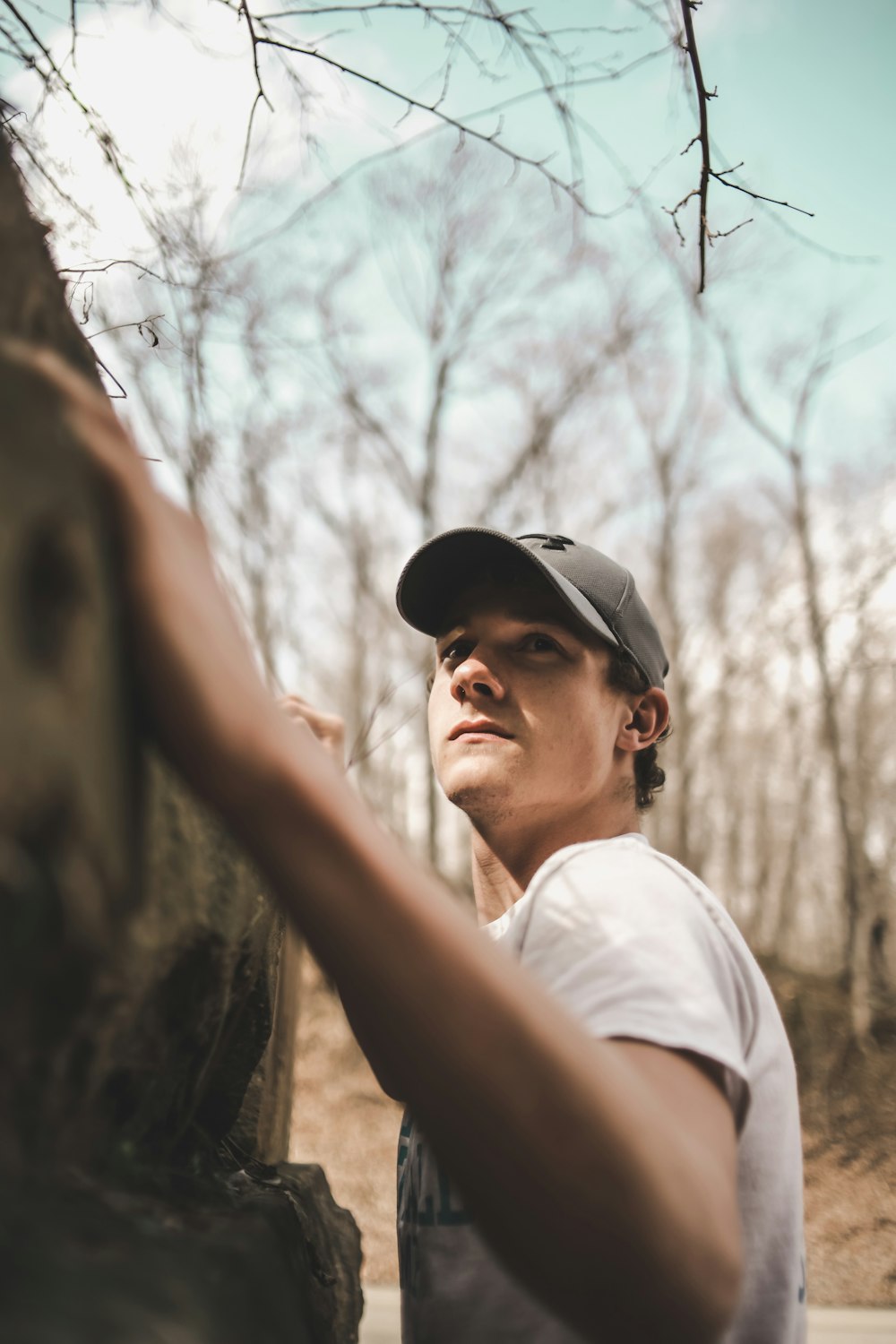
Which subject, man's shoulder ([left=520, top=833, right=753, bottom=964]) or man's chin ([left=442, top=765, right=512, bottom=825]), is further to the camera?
man's chin ([left=442, top=765, right=512, bottom=825])

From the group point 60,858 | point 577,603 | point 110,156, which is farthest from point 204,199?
point 60,858

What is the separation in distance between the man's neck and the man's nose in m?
0.23

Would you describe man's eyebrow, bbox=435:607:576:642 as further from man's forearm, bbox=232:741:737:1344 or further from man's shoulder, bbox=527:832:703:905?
man's forearm, bbox=232:741:737:1344

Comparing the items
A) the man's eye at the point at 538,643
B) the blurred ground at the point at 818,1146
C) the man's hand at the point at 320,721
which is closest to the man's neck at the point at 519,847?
the man's eye at the point at 538,643

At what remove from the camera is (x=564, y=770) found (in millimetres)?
1629

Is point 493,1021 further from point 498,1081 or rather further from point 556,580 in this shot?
point 556,580

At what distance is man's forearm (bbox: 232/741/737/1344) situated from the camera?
0.73 m

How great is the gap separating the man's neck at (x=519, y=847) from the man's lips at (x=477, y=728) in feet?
0.53

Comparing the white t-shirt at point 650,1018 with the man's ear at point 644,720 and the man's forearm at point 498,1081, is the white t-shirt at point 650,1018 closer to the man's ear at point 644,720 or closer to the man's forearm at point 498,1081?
the man's forearm at point 498,1081

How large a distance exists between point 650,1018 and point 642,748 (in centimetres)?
104

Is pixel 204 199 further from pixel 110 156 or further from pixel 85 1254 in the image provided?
pixel 85 1254

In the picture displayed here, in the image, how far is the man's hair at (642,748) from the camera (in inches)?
71.0

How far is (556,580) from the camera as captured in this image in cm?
164

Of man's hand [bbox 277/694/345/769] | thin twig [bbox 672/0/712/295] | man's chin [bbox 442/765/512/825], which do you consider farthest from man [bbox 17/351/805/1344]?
thin twig [bbox 672/0/712/295]
